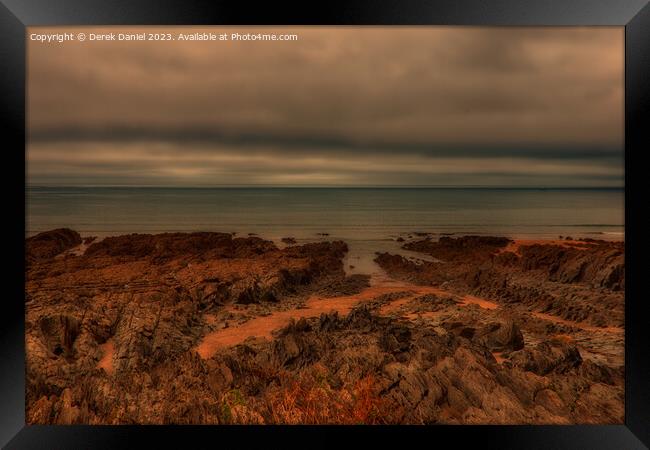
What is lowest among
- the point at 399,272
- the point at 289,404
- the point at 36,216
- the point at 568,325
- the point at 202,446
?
the point at 202,446

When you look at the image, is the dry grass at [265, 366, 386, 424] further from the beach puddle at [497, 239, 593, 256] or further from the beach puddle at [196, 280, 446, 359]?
the beach puddle at [497, 239, 593, 256]

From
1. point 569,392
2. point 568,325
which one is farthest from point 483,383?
point 568,325

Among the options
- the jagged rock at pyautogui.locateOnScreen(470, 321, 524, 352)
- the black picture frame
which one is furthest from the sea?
the jagged rock at pyautogui.locateOnScreen(470, 321, 524, 352)

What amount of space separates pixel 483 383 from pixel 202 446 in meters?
3.31

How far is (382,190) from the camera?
4992mm

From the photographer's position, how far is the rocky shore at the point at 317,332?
4449 millimetres

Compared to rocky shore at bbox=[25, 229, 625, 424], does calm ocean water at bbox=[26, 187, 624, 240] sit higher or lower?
higher

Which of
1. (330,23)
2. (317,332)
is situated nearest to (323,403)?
(317,332)

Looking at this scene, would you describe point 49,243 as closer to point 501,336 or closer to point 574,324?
point 501,336

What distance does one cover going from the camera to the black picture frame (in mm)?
4207

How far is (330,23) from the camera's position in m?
4.27

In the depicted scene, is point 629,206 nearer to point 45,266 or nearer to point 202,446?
point 202,446

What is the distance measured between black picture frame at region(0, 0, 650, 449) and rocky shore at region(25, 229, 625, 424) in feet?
0.45

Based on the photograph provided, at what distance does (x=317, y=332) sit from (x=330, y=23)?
3.74m
